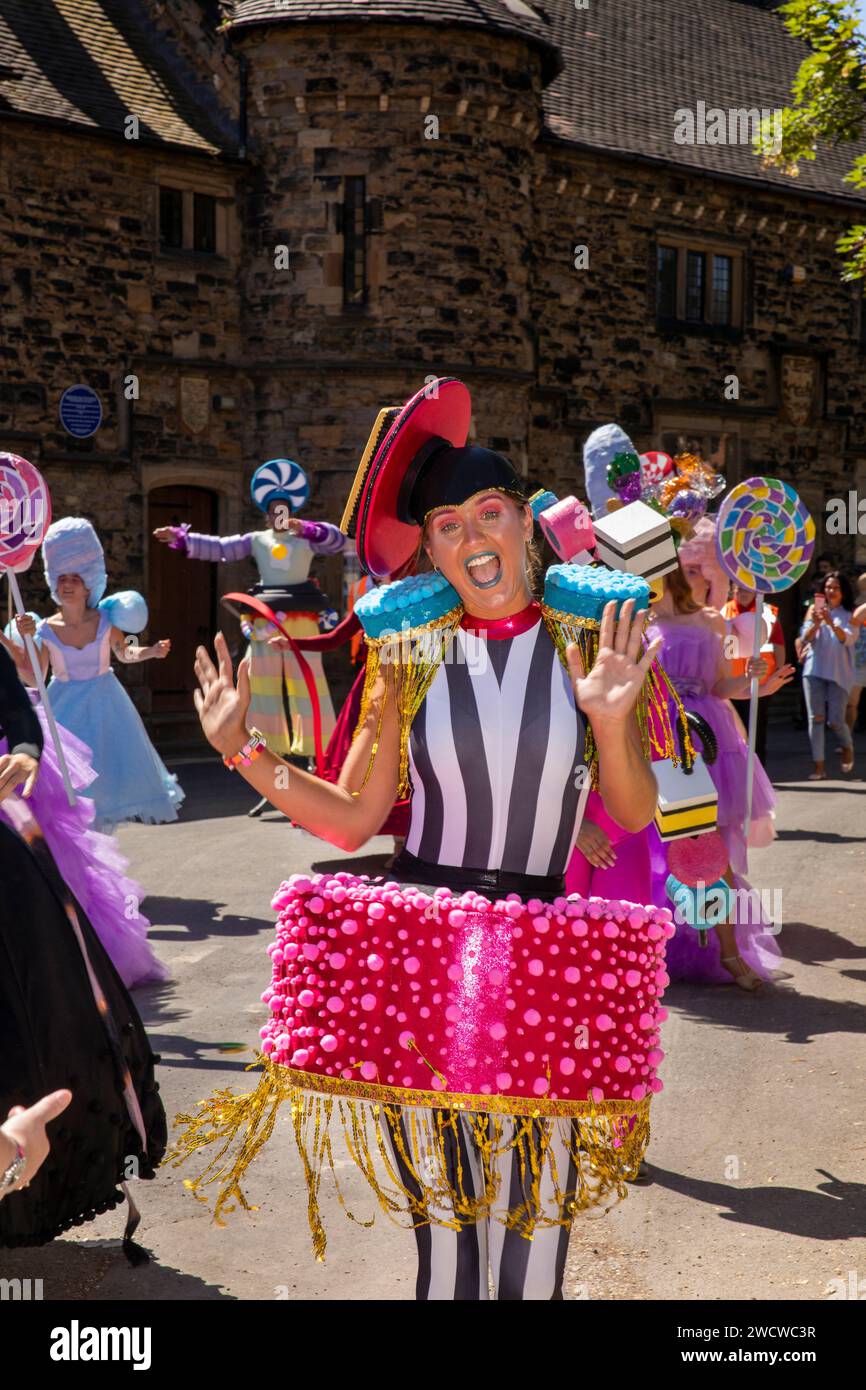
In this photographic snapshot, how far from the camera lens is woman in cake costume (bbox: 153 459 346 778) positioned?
1238cm

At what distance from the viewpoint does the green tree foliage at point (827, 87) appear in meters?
16.1

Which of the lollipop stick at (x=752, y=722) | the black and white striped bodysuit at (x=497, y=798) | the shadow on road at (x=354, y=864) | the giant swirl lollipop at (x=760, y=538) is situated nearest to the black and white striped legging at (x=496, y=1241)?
the black and white striped bodysuit at (x=497, y=798)

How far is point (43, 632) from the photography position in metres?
8.68

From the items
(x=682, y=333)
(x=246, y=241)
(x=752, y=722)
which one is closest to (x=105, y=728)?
(x=752, y=722)

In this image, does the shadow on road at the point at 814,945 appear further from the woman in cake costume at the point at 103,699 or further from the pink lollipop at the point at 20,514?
the pink lollipop at the point at 20,514

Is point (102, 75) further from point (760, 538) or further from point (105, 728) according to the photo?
point (760, 538)

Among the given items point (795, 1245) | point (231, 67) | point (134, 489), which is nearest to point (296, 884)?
point (795, 1245)

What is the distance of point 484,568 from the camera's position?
3.01 meters

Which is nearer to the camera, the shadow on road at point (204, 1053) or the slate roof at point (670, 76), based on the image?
the shadow on road at point (204, 1053)

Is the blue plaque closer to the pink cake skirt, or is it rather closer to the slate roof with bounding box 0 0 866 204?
the slate roof with bounding box 0 0 866 204

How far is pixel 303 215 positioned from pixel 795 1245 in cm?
1646

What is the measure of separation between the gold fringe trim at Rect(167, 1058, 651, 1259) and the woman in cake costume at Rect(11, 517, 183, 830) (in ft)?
19.1

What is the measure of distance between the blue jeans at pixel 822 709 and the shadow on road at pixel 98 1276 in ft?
38.2
